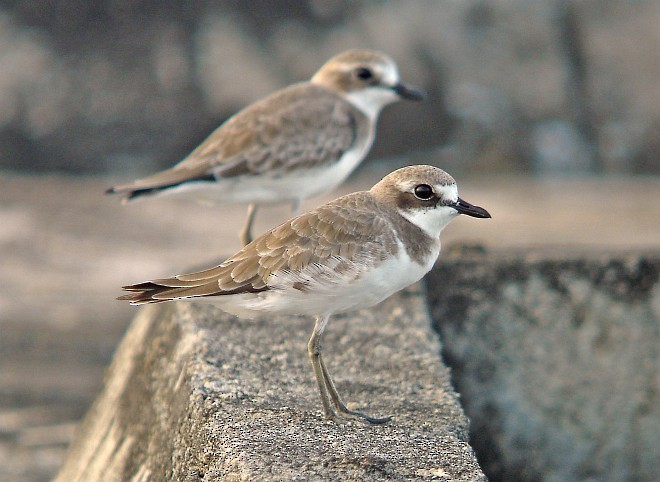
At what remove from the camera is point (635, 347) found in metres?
6.32

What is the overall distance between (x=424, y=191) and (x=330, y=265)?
61 centimetres

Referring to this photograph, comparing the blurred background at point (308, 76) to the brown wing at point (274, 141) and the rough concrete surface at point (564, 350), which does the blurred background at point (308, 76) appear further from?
the rough concrete surface at point (564, 350)

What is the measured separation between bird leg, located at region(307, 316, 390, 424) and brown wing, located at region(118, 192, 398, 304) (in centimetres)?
31

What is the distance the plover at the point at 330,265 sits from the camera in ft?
14.6

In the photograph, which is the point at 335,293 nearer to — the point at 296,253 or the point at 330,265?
the point at 330,265

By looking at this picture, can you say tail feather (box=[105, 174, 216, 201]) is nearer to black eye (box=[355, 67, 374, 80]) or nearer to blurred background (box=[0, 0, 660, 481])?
black eye (box=[355, 67, 374, 80])

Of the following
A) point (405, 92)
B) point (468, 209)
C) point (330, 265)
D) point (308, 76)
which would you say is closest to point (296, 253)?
point (330, 265)

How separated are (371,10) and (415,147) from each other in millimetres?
1831

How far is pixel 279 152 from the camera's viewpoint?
23.3 feet

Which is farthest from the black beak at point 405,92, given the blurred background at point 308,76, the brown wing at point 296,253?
the brown wing at point 296,253

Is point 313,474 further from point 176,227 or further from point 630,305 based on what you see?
point 176,227

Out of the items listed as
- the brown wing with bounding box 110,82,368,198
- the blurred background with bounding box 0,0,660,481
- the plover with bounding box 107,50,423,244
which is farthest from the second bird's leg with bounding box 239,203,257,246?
the blurred background with bounding box 0,0,660,481

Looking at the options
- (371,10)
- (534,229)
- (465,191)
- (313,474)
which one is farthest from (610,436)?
(371,10)

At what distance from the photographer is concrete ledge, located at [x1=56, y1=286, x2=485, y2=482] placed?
4023 millimetres
